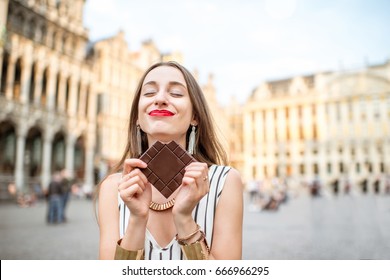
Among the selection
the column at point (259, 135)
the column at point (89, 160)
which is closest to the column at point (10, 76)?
the column at point (89, 160)

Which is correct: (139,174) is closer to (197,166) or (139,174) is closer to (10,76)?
(197,166)

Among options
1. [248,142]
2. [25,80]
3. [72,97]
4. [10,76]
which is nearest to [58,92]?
[72,97]

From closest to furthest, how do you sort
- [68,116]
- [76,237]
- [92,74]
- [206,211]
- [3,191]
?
[206,211] < [76,237] < [3,191] < [68,116] < [92,74]

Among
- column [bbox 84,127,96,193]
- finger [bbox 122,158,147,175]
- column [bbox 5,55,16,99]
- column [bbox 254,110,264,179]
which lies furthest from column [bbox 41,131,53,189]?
finger [bbox 122,158,147,175]

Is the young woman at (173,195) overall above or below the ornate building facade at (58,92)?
below

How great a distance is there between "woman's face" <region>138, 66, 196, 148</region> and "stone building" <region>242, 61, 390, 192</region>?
38.8ft

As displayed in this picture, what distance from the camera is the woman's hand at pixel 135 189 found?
3.18ft

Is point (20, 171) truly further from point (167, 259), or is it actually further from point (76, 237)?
point (167, 259)

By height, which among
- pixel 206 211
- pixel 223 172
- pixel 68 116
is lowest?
pixel 206 211

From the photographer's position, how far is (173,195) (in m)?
1.16

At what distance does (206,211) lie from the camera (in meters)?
1.12

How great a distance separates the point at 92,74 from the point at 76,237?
51.5ft

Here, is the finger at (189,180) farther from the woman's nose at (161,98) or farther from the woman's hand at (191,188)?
the woman's nose at (161,98)

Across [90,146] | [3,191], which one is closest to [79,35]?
[90,146]
